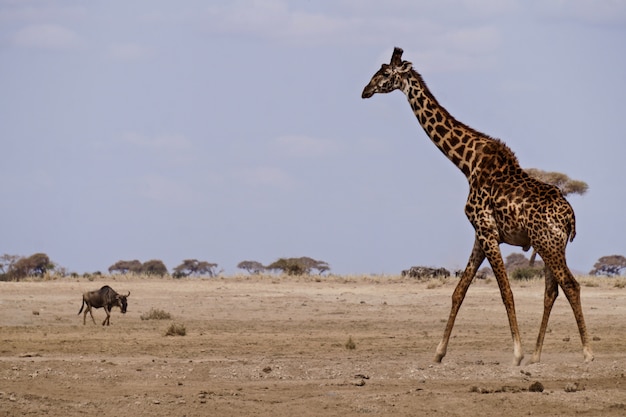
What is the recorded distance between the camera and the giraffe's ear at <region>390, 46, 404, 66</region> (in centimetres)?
1808

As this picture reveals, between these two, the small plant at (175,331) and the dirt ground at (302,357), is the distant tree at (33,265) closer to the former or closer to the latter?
the dirt ground at (302,357)

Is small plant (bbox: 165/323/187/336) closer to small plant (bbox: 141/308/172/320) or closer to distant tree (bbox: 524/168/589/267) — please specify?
small plant (bbox: 141/308/172/320)

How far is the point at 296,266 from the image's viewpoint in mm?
51188

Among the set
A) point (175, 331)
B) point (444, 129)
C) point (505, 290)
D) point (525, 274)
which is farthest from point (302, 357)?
point (525, 274)

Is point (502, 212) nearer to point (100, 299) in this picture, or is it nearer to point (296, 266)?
point (100, 299)

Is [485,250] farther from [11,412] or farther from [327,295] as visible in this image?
[327,295]

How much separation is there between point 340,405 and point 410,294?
1978cm

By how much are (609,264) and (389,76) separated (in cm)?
5788

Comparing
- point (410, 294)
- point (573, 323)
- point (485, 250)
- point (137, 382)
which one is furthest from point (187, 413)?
point (410, 294)

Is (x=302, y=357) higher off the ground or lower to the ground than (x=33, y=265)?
lower

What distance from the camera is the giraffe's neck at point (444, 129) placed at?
17719 mm

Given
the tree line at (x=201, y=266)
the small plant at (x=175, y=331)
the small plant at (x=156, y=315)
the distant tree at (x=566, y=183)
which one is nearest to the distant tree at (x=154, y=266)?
the tree line at (x=201, y=266)

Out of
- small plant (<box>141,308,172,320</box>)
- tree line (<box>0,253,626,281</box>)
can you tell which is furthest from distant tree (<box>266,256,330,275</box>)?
small plant (<box>141,308,172,320</box>)

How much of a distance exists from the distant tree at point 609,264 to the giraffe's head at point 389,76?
5694cm
